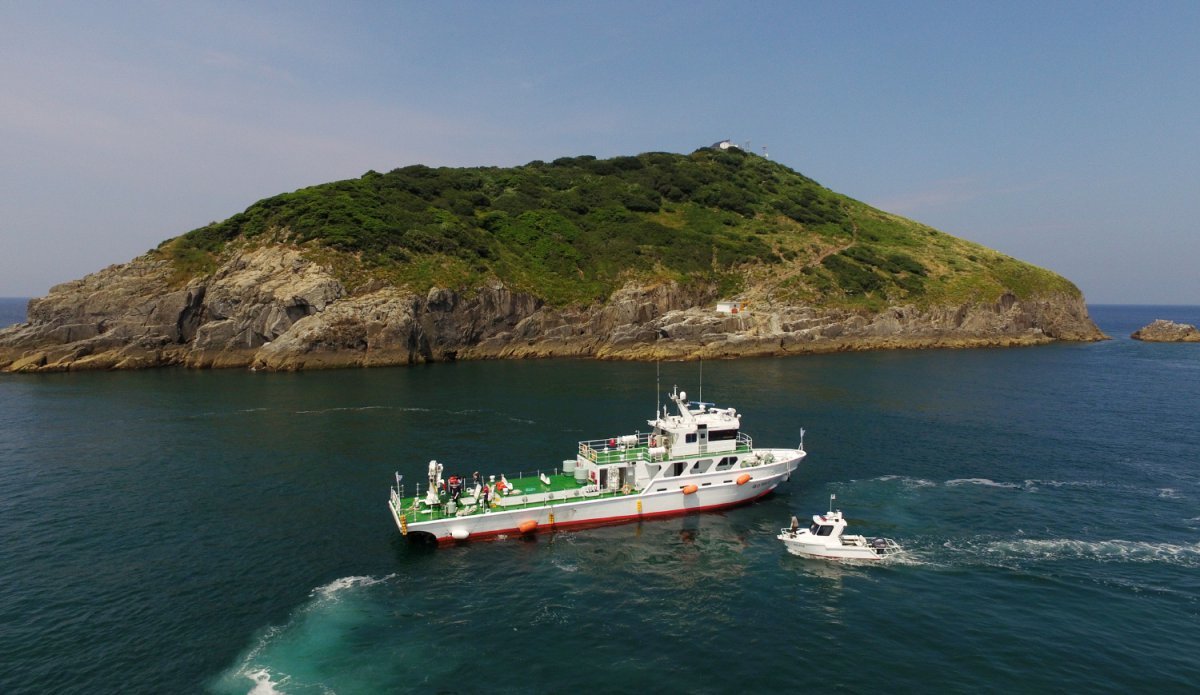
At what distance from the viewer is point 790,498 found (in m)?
46.1

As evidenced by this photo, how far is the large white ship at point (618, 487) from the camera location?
3891 cm

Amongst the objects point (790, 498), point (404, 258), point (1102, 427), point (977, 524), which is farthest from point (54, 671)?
point (404, 258)

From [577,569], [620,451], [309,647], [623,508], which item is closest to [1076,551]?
[623,508]

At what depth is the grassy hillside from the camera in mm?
118625

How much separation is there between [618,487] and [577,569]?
8.62m

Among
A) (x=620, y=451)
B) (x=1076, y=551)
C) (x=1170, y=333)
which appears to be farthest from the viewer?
(x=1170, y=333)

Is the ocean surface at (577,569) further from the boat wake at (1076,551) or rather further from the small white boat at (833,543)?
the small white boat at (833,543)

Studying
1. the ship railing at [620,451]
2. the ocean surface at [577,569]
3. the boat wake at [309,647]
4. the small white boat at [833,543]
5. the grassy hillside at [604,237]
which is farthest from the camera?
the grassy hillside at [604,237]

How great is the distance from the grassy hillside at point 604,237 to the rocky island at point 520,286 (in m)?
0.54

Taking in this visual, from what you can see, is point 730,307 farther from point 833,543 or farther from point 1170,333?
point 1170,333

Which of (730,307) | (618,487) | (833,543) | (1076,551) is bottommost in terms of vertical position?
(1076,551)

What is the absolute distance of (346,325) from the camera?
103875mm

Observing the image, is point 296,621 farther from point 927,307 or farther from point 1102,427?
point 927,307

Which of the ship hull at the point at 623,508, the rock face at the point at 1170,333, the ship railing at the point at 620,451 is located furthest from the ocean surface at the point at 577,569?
the rock face at the point at 1170,333
